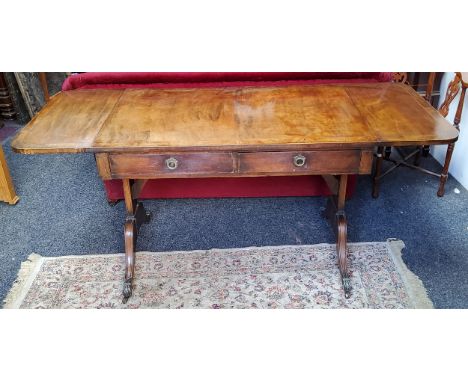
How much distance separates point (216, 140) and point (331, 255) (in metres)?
0.88

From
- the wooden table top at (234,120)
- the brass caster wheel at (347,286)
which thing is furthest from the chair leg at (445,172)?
the brass caster wheel at (347,286)

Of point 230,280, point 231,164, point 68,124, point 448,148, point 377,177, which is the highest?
point 68,124

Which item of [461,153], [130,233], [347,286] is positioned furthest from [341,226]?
[461,153]

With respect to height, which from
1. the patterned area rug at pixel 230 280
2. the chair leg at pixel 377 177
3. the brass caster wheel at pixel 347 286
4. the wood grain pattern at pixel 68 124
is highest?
the wood grain pattern at pixel 68 124

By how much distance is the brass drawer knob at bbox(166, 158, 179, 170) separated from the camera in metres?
1.54

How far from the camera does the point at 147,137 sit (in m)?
1.54

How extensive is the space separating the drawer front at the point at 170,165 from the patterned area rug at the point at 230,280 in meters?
0.57

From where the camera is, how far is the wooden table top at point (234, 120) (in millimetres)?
1481

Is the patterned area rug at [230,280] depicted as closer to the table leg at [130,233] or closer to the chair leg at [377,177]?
the table leg at [130,233]

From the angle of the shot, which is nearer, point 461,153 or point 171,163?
point 171,163

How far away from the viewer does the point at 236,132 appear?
5.07 feet

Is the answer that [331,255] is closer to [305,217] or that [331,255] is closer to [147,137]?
[305,217]

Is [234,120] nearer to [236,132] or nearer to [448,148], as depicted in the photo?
[236,132]
